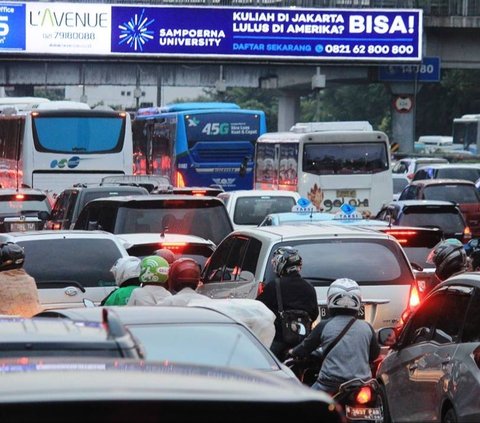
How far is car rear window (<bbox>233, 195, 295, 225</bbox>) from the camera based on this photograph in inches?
1013

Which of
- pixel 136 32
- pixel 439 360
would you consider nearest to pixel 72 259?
pixel 439 360

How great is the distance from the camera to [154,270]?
10695 mm

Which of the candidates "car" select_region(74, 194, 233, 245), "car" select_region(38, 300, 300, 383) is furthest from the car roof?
"car" select_region(74, 194, 233, 245)

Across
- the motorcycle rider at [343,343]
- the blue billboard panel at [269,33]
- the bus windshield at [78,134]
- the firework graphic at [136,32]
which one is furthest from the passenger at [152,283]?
the firework graphic at [136,32]

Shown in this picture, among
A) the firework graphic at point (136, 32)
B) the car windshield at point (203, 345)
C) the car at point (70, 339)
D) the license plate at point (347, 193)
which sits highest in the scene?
the firework graphic at point (136, 32)

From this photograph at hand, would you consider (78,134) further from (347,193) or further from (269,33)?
(269,33)

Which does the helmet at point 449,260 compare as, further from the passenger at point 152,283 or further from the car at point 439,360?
the passenger at point 152,283

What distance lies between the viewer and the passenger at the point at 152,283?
34.9 feet

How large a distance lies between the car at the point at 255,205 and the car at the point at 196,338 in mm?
17536

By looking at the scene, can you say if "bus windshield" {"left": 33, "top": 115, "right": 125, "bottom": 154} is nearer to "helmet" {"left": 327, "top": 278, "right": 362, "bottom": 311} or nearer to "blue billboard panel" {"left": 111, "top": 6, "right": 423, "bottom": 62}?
"blue billboard panel" {"left": 111, "top": 6, "right": 423, "bottom": 62}

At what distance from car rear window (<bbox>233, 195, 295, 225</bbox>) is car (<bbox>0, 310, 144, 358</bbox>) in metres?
20.0

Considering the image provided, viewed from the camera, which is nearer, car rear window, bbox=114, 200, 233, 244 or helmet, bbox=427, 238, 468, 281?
helmet, bbox=427, 238, 468, 281

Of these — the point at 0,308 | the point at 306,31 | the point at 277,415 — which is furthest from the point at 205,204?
the point at 306,31

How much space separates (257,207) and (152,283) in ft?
49.9
